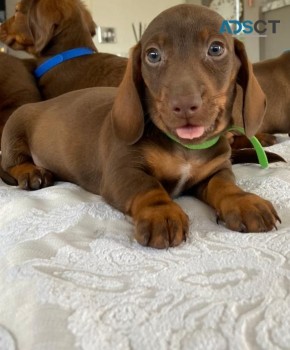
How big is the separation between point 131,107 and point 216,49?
240mm

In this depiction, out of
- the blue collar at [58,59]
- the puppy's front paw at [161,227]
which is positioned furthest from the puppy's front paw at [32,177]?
the blue collar at [58,59]

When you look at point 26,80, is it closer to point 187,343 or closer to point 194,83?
point 194,83

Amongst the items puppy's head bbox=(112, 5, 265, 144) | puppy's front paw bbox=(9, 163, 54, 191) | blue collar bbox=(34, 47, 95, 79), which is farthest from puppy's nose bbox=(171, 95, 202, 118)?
blue collar bbox=(34, 47, 95, 79)

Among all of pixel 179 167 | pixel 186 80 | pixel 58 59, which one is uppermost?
pixel 186 80

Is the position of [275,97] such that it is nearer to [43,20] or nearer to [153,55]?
[43,20]

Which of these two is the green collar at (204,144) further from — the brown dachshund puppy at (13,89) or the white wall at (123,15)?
the white wall at (123,15)

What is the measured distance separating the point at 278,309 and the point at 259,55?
3.48 meters

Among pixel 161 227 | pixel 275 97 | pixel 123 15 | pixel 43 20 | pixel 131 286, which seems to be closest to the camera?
pixel 131 286

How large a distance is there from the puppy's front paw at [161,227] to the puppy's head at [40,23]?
73.6 inches

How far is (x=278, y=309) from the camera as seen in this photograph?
2.12 ft

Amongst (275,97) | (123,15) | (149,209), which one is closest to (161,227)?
(149,209)

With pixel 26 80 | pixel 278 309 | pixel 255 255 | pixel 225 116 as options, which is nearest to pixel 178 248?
pixel 255 255

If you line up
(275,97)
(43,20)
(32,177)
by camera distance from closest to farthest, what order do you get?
1. (32,177)
2. (275,97)
3. (43,20)

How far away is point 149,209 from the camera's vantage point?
37.7 inches
